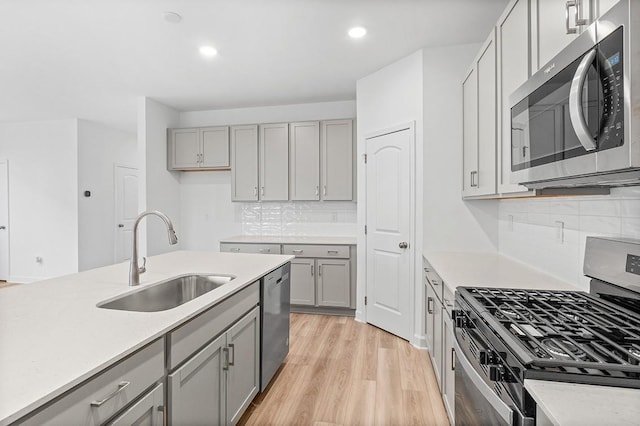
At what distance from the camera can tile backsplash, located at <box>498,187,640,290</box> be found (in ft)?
4.53

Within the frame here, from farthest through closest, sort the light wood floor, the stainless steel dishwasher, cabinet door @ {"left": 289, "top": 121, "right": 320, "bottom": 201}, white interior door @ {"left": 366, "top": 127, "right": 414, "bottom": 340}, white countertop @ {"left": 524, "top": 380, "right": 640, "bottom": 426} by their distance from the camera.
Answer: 1. cabinet door @ {"left": 289, "top": 121, "right": 320, "bottom": 201}
2. white interior door @ {"left": 366, "top": 127, "right": 414, "bottom": 340}
3. the stainless steel dishwasher
4. the light wood floor
5. white countertop @ {"left": 524, "top": 380, "right": 640, "bottom": 426}

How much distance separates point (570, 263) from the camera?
1.75 metres

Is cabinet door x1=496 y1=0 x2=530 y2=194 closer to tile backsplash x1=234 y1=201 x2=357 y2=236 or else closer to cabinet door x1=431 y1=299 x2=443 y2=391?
cabinet door x1=431 y1=299 x2=443 y2=391

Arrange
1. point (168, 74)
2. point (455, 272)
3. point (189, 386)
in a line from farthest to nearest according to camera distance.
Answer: point (168, 74)
point (455, 272)
point (189, 386)

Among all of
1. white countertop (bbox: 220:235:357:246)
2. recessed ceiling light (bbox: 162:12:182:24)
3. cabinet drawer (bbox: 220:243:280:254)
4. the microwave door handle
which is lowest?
cabinet drawer (bbox: 220:243:280:254)

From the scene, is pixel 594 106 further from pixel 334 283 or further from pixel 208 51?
pixel 334 283

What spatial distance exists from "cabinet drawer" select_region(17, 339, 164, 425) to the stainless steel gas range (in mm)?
1093

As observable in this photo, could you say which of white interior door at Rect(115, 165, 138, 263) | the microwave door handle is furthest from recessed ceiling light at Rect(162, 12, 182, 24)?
white interior door at Rect(115, 165, 138, 263)

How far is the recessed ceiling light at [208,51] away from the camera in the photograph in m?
3.03

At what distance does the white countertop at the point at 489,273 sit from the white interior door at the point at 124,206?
5546mm

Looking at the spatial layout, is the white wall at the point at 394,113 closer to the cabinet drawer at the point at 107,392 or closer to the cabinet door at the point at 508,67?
the cabinet door at the point at 508,67

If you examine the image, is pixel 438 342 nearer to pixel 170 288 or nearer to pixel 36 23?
pixel 170 288

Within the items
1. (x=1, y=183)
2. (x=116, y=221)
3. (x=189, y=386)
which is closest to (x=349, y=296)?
(x=189, y=386)

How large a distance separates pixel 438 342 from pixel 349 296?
1763 mm
